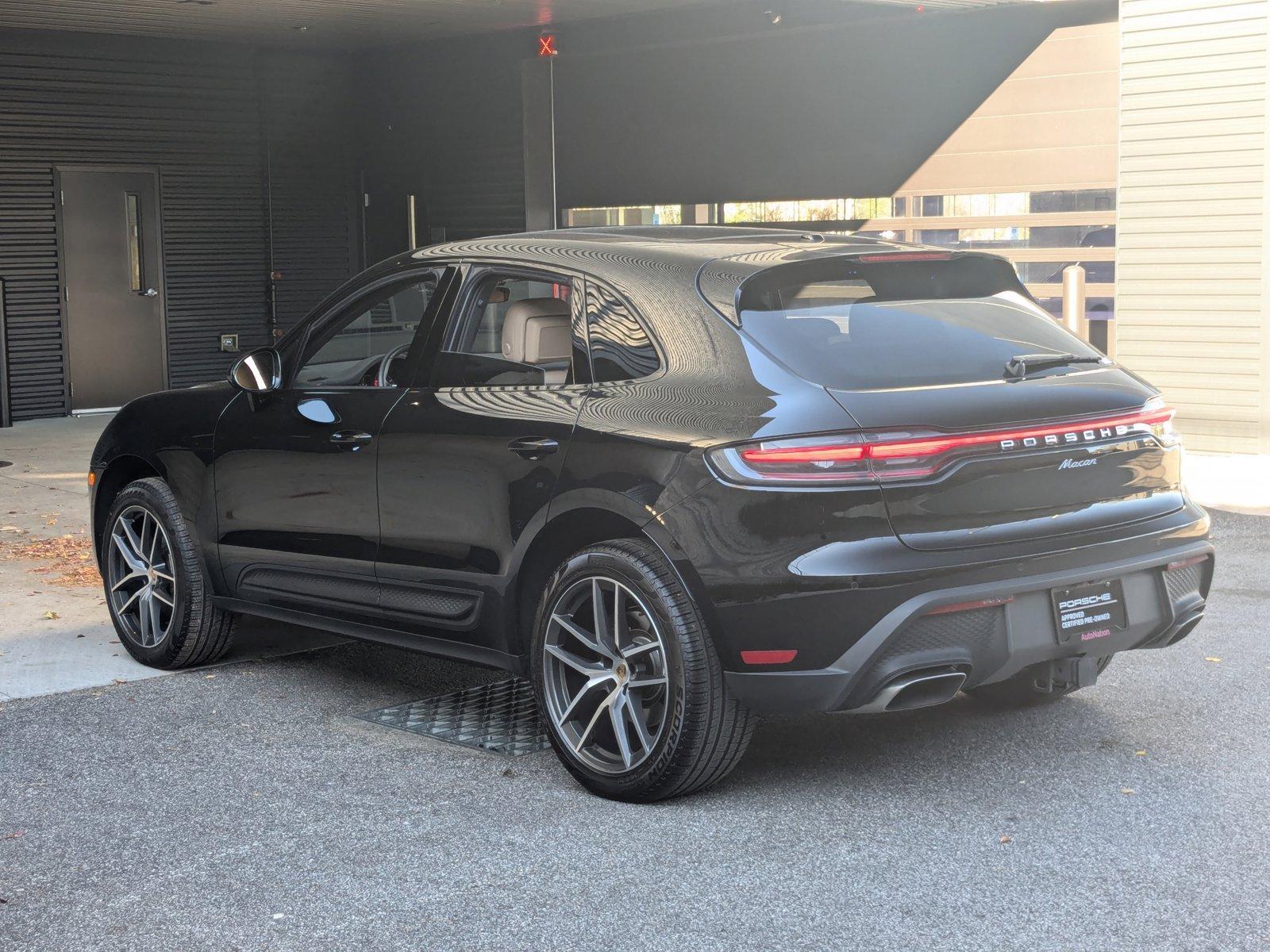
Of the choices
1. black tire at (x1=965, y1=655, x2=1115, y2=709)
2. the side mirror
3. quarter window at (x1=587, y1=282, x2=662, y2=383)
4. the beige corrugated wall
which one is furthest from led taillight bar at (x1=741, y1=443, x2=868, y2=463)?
the beige corrugated wall

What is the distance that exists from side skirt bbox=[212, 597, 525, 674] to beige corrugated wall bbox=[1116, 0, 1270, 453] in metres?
8.10

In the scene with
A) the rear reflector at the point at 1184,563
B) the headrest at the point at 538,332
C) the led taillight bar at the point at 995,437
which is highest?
the headrest at the point at 538,332

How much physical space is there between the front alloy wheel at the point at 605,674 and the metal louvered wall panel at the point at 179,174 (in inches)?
483

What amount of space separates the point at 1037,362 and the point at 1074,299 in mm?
8573

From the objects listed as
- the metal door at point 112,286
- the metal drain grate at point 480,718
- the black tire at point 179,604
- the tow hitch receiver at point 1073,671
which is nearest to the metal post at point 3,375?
the metal door at point 112,286

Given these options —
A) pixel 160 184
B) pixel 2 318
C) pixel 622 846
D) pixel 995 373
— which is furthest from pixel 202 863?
pixel 160 184

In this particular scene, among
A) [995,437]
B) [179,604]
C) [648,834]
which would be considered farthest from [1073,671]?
[179,604]

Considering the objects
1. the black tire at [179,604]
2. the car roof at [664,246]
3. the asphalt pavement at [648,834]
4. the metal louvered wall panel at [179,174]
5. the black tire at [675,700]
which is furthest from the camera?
the metal louvered wall panel at [179,174]

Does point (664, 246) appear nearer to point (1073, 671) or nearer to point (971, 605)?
point (971, 605)

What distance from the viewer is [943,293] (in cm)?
474

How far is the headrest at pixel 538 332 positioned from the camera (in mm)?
4855

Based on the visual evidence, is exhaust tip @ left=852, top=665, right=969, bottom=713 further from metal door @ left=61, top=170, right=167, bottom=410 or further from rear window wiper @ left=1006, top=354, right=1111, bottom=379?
metal door @ left=61, top=170, right=167, bottom=410

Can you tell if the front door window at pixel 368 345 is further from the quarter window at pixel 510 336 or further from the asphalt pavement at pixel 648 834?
the asphalt pavement at pixel 648 834

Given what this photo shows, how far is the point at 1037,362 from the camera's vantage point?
4.52 meters
